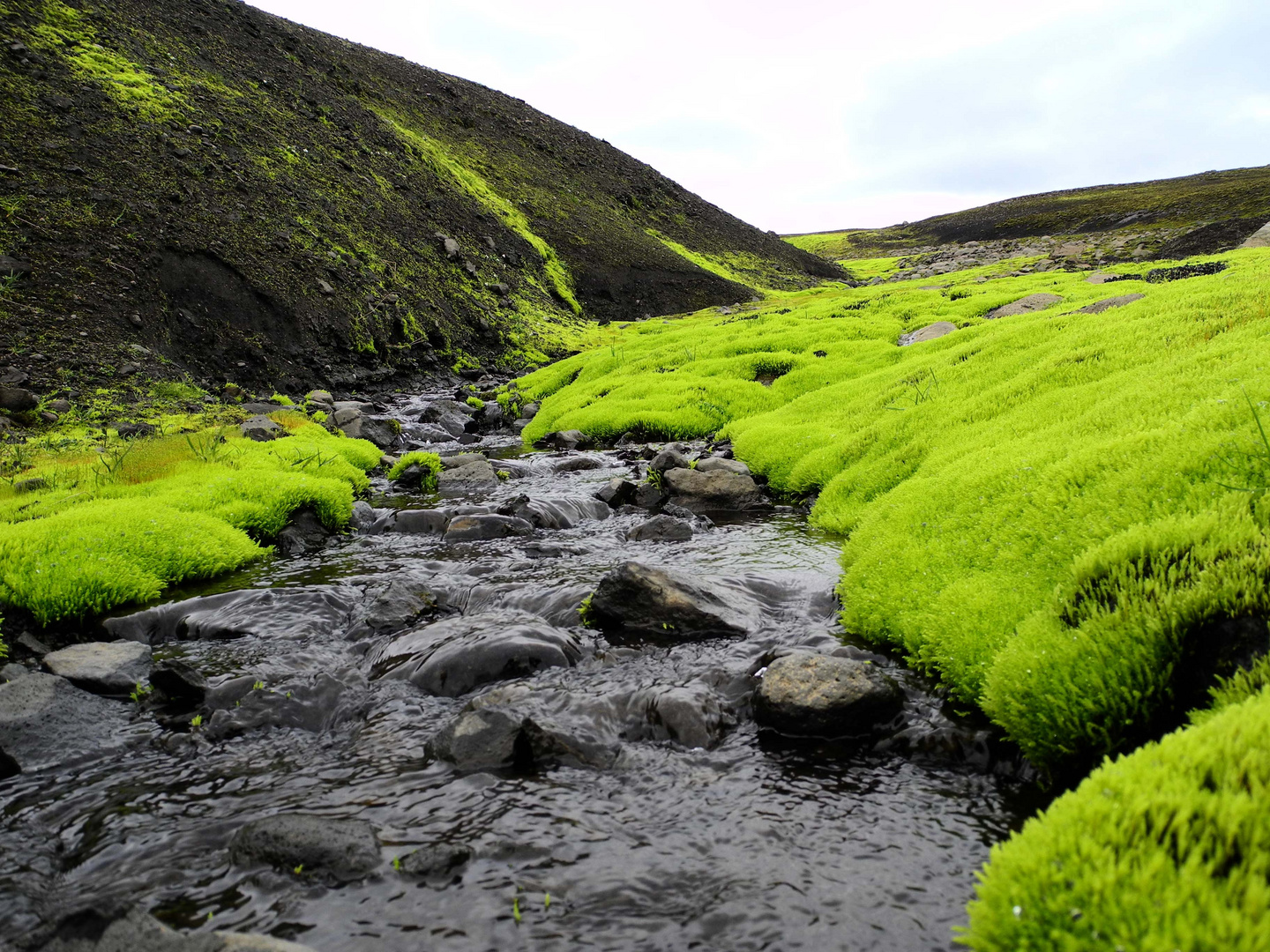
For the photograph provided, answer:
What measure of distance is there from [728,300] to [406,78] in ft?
176

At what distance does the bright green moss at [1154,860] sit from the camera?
261cm

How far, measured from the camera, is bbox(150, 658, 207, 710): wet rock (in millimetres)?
7023

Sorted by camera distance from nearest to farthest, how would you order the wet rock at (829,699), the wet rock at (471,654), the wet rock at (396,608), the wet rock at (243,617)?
the wet rock at (829,699) → the wet rock at (471,654) → the wet rock at (243,617) → the wet rock at (396,608)

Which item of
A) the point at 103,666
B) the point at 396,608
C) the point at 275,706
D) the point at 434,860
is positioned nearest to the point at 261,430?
the point at 396,608

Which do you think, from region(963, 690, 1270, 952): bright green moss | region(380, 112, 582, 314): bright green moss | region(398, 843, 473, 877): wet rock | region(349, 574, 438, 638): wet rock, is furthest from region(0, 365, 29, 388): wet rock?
region(380, 112, 582, 314): bright green moss

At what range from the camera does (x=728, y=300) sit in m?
77.8

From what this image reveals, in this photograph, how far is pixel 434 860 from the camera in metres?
4.66

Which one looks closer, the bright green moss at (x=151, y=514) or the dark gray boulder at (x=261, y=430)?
the bright green moss at (x=151, y=514)

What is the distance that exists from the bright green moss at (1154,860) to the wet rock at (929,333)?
23698 millimetres

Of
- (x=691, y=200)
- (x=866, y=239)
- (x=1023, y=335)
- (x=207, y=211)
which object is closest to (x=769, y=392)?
(x=1023, y=335)

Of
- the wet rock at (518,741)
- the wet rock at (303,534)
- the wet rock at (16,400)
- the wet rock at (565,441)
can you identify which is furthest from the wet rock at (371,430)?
the wet rock at (518,741)

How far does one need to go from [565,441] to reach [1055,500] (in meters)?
17.0

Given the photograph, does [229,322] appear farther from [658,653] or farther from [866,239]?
[866,239]

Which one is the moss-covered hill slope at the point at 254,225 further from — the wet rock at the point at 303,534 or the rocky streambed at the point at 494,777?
the rocky streambed at the point at 494,777
